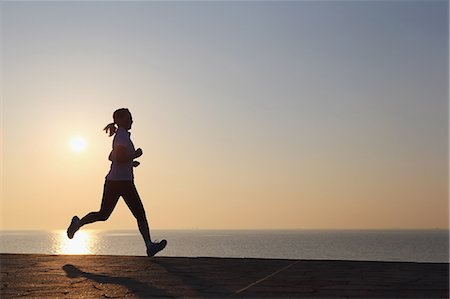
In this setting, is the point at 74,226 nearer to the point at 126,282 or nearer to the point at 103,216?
the point at 103,216

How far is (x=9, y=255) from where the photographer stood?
961 centimetres

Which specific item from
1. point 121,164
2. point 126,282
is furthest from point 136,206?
point 126,282

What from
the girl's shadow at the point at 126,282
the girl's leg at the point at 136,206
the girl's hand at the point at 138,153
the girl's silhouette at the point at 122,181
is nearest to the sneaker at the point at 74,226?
the girl's silhouette at the point at 122,181

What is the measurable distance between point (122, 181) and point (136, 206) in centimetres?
42

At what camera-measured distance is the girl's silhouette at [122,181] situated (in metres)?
8.91

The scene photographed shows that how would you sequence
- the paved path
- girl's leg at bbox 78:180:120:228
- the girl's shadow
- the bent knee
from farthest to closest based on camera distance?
the bent knee → girl's leg at bbox 78:180:120:228 → the girl's shadow → the paved path

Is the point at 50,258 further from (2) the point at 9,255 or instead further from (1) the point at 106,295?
(1) the point at 106,295

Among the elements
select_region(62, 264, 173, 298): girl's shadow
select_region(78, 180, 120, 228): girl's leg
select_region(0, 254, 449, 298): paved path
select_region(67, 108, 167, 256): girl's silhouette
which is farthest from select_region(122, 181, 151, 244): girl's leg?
select_region(62, 264, 173, 298): girl's shadow

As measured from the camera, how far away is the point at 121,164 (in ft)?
29.5

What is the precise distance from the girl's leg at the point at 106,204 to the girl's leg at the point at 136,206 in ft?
0.44

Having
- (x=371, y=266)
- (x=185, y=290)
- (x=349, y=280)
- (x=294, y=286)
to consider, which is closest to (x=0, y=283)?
(x=185, y=290)

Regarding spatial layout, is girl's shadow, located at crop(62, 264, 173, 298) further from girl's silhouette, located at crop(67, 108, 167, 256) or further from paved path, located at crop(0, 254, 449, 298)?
girl's silhouette, located at crop(67, 108, 167, 256)

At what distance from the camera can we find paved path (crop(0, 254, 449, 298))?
5457 millimetres

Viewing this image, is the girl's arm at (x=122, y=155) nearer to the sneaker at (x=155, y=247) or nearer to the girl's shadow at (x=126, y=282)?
the sneaker at (x=155, y=247)
